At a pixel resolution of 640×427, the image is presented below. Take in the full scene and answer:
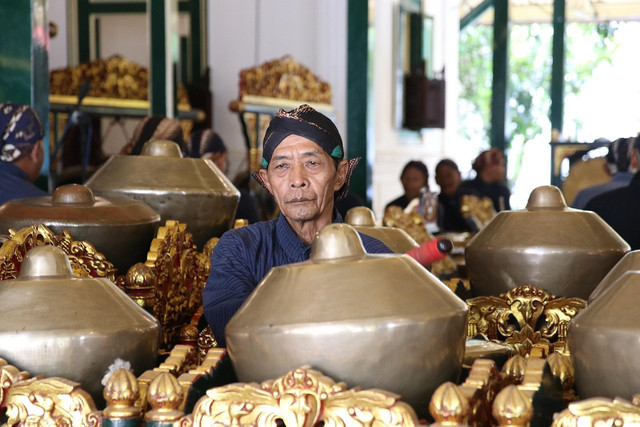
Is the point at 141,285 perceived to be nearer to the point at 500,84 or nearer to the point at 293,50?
the point at 293,50

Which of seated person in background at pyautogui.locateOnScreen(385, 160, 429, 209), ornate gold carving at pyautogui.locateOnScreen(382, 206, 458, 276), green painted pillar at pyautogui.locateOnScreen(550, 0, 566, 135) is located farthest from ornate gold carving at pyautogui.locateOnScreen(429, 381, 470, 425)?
green painted pillar at pyautogui.locateOnScreen(550, 0, 566, 135)

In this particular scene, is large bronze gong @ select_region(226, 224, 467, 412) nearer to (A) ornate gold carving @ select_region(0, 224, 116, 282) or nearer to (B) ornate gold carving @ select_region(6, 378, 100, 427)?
(B) ornate gold carving @ select_region(6, 378, 100, 427)

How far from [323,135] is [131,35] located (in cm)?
576

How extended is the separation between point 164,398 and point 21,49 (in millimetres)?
2055

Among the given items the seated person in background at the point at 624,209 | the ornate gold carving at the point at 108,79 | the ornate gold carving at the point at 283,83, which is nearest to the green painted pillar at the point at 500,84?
the ornate gold carving at the point at 283,83

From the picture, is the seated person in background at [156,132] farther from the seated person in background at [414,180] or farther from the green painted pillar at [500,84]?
the green painted pillar at [500,84]

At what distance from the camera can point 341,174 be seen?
1505 millimetres

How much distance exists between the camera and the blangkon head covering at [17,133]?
2.29 meters

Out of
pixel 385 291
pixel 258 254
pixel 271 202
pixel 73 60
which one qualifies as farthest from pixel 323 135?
pixel 73 60

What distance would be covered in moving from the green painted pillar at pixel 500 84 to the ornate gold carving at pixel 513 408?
6.87m

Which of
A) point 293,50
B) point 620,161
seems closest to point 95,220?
point 620,161

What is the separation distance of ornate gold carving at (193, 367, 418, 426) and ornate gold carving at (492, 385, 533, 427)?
70 mm

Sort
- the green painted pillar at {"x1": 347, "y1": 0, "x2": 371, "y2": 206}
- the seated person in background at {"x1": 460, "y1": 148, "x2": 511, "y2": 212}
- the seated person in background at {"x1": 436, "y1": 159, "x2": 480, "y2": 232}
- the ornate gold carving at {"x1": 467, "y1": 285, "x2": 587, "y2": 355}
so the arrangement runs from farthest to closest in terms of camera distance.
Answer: the seated person in background at {"x1": 460, "y1": 148, "x2": 511, "y2": 212} < the seated person in background at {"x1": 436, "y1": 159, "x2": 480, "y2": 232} < the green painted pillar at {"x1": 347, "y1": 0, "x2": 371, "y2": 206} < the ornate gold carving at {"x1": 467, "y1": 285, "x2": 587, "y2": 355}

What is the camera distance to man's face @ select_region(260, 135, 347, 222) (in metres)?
1.37
